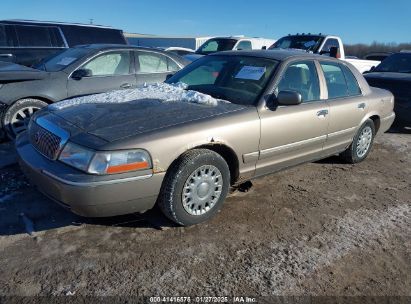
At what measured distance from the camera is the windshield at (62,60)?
5.97 metres

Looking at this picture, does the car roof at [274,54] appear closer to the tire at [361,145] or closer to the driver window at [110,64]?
the tire at [361,145]

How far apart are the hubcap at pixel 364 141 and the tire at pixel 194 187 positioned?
2688mm

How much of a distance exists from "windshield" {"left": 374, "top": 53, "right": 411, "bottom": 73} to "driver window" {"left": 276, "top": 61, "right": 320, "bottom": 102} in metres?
5.36

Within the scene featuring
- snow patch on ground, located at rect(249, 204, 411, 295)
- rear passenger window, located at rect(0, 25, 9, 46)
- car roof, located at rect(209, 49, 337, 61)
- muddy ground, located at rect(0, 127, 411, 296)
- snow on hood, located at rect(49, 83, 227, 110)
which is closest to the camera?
muddy ground, located at rect(0, 127, 411, 296)

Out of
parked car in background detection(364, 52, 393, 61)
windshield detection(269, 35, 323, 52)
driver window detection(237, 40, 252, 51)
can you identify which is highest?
windshield detection(269, 35, 323, 52)

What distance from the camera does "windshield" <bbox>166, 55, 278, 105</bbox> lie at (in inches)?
158

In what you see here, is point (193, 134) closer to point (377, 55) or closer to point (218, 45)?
point (218, 45)

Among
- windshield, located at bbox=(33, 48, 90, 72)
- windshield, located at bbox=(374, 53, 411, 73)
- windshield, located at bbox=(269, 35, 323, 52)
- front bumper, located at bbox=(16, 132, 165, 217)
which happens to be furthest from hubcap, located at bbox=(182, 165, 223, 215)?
windshield, located at bbox=(269, 35, 323, 52)

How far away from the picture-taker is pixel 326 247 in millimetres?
3355

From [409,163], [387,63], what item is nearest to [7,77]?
[409,163]

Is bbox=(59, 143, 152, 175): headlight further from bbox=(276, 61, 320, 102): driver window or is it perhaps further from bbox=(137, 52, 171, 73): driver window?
bbox=(137, 52, 171, 73): driver window

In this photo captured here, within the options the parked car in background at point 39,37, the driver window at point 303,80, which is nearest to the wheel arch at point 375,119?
the driver window at point 303,80

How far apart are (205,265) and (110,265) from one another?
2.33 feet

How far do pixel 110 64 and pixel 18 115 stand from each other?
1637 millimetres
